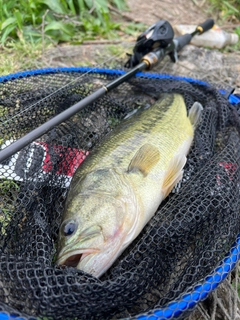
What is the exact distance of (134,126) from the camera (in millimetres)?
3004

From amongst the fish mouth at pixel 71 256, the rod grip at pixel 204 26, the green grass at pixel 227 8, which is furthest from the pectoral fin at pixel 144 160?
the green grass at pixel 227 8

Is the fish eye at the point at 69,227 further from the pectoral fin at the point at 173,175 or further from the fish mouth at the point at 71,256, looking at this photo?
the pectoral fin at the point at 173,175

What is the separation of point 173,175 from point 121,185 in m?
0.47

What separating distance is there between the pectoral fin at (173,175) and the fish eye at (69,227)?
2.55 feet

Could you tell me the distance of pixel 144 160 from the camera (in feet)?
8.61

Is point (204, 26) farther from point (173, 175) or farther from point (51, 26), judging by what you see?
point (173, 175)

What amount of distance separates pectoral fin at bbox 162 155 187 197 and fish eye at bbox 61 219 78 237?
777mm

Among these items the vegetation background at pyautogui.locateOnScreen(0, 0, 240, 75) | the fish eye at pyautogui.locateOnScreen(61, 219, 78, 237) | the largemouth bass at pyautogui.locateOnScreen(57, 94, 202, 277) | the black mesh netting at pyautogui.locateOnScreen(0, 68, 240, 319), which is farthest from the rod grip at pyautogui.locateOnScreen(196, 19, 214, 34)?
the fish eye at pyautogui.locateOnScreen(61, 219, 78, 237)

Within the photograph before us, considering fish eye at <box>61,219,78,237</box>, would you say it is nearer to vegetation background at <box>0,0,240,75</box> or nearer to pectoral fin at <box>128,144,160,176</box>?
pectoral fin at <box>128,144,160,176</box>

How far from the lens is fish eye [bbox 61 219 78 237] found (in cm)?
214

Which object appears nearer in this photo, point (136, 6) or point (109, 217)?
point (109, 217)

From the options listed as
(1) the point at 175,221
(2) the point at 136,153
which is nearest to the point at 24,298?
(1) the point at 175,221

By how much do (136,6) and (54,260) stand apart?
543 centimetres

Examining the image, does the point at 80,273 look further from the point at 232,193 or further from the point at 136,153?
the point at 232,193
